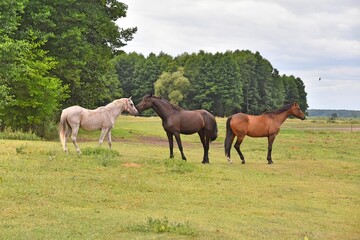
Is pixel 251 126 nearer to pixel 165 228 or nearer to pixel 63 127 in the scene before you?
pixel 63 127

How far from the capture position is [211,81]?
110 metres

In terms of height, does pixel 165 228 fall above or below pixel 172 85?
below

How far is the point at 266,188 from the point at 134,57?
125155 millimetres

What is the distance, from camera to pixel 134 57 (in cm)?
13650

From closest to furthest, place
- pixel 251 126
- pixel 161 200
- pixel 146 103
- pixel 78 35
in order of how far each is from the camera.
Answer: pixel 161 200
pixel 146 103
pixel 251 126
pixel 78 35

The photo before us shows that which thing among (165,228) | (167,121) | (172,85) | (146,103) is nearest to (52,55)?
(146,103)

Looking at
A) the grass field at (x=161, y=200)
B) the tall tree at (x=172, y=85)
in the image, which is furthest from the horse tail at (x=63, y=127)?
the tall tree at (x=172, y=85)

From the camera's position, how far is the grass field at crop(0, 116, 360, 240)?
8477mm

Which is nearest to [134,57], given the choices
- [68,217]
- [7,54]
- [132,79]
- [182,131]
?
[132,79]

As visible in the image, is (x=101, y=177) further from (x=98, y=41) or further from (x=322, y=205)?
(x=98, y=41)

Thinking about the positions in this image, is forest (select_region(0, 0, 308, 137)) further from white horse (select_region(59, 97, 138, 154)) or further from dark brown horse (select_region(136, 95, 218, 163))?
dark brown horse (select_region(136, 95, 218, 163))

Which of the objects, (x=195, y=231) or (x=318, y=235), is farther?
(x=318, y=235)

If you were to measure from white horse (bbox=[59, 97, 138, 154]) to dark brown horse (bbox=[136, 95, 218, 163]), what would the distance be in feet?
2.32

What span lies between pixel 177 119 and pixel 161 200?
708 centimetres
